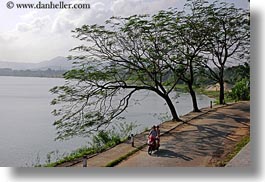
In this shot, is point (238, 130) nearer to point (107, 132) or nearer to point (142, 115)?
point (142, 115)

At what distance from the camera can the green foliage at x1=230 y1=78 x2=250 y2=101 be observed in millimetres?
4738

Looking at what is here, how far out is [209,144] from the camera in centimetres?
475

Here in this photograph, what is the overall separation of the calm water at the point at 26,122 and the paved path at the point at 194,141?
1.28ft

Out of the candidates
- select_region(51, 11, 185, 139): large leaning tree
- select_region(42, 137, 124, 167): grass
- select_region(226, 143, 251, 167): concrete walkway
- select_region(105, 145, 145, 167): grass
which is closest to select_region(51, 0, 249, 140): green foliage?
select_region(51, 11, 185, 139): large leaning tree

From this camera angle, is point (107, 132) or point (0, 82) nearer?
point (0, 82)

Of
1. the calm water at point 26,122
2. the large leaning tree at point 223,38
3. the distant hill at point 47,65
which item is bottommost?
the calm water at point 26,122

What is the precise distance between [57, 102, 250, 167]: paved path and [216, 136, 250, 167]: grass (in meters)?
0.05

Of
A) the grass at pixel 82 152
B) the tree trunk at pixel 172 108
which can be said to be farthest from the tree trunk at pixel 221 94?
the grass at pixel 82 152

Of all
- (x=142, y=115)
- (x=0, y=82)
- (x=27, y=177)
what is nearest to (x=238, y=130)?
(x=142, y=115)

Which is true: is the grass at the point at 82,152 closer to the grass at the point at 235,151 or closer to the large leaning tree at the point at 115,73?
the large leaning tree at the point at 115,73

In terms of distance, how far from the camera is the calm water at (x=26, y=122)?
4527 millimetres

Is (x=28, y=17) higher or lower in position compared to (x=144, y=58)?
higher

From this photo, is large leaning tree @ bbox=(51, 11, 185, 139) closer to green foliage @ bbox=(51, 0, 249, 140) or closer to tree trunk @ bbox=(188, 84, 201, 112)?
green foliage @ bbox=(51, 0, 249, 140)

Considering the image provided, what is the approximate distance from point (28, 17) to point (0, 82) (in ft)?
2.61
